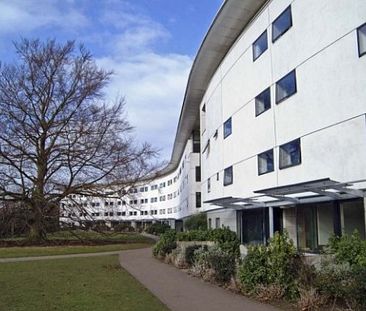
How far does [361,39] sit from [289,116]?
5.18 m

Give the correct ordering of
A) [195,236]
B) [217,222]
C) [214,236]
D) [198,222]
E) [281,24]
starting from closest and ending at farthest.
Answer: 1. [281,24]
2. [214,236]
3. [195,236]
4. [217,222]
5. [198,222]

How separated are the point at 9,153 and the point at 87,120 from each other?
675 cm

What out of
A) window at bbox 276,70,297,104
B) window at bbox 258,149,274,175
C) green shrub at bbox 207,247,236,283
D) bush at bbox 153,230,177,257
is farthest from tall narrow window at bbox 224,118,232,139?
green shrub at bbox 207,247,236,283

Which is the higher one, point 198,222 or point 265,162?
point 265,162

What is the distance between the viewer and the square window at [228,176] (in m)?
27.8

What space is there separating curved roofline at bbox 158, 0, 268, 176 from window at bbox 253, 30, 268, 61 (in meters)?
1.56

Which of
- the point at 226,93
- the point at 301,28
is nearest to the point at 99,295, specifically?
the point at 301,28

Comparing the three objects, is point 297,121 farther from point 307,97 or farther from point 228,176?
point 228,176

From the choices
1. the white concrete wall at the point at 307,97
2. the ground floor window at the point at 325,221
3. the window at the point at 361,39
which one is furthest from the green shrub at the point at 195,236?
the window at the point at 361,39

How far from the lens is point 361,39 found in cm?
1468

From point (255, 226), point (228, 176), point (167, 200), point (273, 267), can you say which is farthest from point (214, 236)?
point (167, 200)

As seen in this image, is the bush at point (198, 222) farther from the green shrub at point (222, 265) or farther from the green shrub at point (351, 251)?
the green shrub at point (351, 251)

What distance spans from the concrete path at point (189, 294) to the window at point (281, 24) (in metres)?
10.9

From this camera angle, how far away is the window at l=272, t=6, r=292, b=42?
1969 cm
